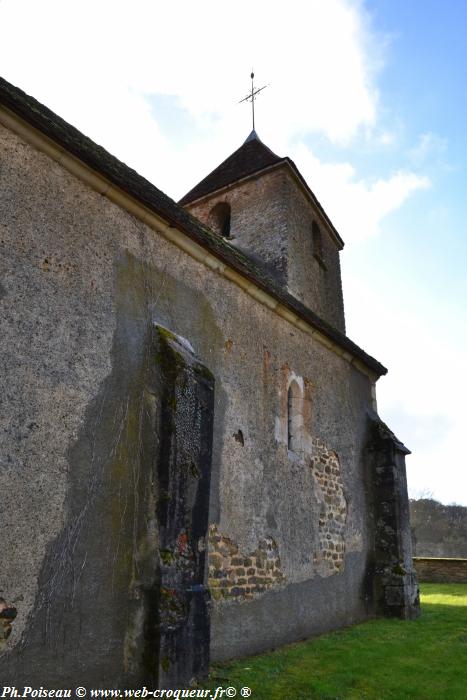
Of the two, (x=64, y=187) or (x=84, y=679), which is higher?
(x=64, y=187)

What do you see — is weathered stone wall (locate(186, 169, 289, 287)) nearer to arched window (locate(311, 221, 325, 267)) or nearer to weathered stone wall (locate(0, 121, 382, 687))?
arched window (locate(311, 221, 325, 267))

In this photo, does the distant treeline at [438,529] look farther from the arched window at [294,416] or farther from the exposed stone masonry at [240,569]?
the exposed stone masonry at [240,569]

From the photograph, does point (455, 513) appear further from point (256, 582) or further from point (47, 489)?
point (47, 489)

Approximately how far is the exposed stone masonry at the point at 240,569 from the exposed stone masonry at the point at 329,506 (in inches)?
55.8

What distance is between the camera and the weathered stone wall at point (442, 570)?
59.3 ft

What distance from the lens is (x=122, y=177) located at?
6195mm

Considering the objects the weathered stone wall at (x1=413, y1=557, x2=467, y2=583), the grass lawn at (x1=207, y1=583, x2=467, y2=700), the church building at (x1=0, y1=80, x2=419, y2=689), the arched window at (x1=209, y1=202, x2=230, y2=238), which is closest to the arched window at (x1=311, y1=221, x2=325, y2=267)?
the arched window at (x1=209, y1=202, x2=230, y2=238)

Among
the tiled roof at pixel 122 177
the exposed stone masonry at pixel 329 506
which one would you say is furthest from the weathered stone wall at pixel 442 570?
the tiled roof at pixel 122 177

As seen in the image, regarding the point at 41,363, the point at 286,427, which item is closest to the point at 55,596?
the point at 41,363

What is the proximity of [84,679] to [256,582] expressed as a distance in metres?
2.99

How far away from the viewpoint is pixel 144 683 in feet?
16.2

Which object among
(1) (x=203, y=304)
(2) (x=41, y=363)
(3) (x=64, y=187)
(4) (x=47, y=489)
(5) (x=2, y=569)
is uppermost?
(3) (x=64, y=187)

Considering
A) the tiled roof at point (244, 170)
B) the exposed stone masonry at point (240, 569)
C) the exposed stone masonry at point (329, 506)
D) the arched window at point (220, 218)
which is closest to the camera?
the exposed stone masonry at point (240, 569)

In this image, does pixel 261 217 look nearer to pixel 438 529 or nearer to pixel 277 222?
pixel 277 222
